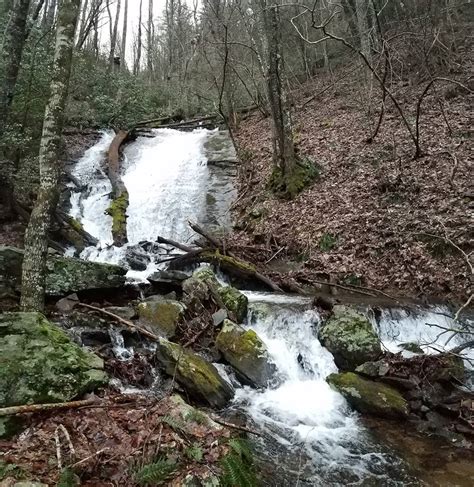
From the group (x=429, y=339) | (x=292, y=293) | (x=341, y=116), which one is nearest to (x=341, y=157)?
(x=341, y=116)

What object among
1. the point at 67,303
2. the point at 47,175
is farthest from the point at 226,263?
the point at 47,175

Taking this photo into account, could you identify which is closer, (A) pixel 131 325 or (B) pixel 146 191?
(A) pixel 131 325

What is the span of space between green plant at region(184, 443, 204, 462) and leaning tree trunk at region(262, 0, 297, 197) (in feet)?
32.1

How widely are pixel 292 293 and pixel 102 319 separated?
3.92 m

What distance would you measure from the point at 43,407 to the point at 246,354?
12.2 feet

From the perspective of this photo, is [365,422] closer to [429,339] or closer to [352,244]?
[429,339]

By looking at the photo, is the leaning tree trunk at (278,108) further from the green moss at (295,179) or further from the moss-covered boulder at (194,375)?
the moss-covered boulder at (194,375)

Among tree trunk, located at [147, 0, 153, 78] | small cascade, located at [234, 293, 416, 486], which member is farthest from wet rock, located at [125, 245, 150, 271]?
tree trunk, located at [147, 0, 153, 78]

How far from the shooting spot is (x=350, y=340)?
23.1 ft

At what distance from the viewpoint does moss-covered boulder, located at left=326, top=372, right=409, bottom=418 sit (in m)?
6.02

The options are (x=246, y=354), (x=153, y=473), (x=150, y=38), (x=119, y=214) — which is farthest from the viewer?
(x=150, y=38)

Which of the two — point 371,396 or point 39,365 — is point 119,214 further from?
point 39,365

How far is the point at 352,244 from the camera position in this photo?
9.98 meters

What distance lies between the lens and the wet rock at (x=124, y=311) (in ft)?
24.4
